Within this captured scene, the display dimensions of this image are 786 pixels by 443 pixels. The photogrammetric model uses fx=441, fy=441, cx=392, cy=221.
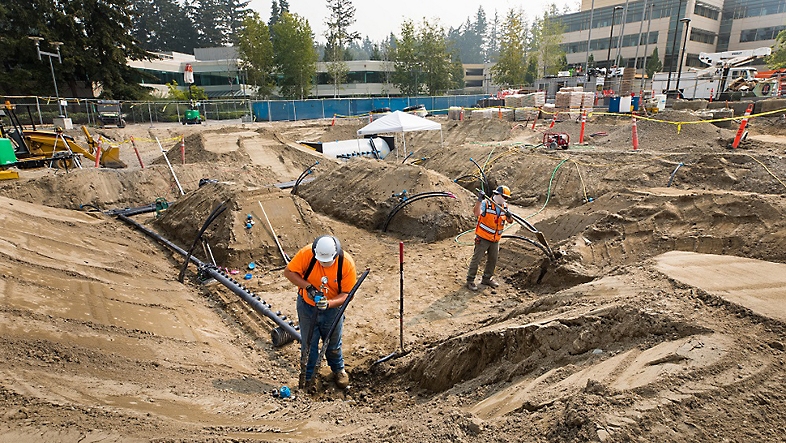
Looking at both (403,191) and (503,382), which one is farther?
(403,191)

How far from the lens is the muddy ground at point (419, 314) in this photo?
2803mm

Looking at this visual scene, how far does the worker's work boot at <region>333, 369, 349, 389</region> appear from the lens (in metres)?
4.82

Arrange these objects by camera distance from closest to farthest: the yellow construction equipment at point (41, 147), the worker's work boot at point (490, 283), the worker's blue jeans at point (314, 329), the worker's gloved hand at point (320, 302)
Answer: the worker's gloved hand at point (320, 302)
the worker's blue jeans at point (314, 329)
the worker's work boot at point (490, 283)
the yellow construction equipment at point (41, 147)

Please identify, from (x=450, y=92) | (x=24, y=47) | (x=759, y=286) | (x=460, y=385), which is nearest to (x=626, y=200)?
(x=759, y=286)

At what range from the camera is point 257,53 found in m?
40.2

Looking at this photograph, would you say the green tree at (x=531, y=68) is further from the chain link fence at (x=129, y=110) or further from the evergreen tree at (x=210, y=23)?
the evergreen tree at (x=210, y=23)

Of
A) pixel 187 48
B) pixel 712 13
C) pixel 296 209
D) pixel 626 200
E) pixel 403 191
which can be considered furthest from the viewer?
pixel 187 48

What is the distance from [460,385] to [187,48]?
247ft

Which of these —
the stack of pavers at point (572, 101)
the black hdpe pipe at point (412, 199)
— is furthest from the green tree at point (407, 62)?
the black hdpe pipe at point (412, 199)

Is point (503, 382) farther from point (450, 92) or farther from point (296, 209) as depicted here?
point (450, 92)

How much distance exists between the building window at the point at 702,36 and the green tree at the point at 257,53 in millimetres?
45952

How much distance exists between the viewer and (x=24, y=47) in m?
28.0

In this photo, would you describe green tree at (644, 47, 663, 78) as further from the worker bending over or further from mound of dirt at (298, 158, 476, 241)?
the worker bending over

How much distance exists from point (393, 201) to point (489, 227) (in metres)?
3.88
